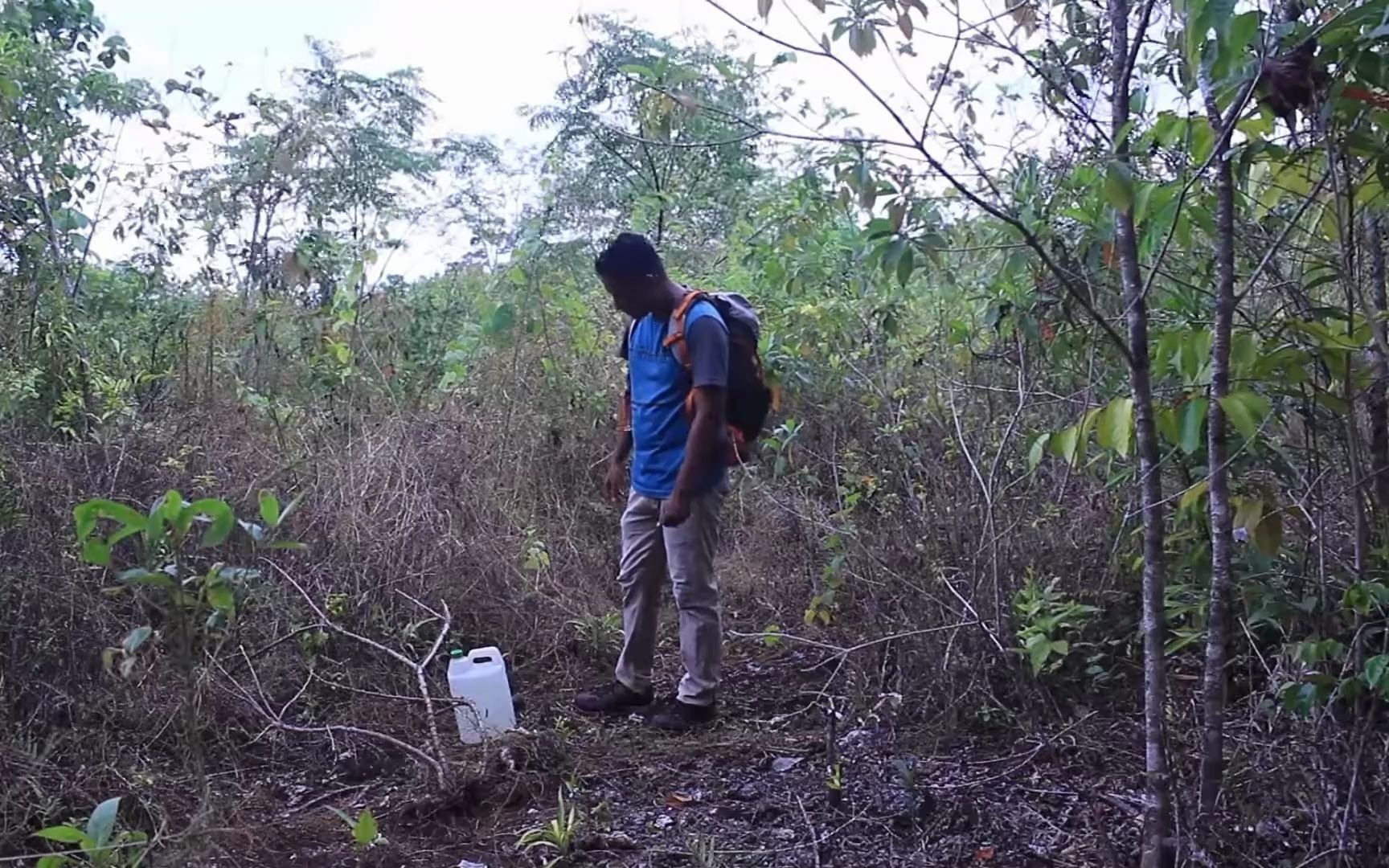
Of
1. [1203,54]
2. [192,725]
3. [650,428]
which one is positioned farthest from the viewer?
[650,428]

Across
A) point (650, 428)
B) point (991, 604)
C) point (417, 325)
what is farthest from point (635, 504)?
point (417, 325)

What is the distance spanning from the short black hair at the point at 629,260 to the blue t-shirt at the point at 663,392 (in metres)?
0.19

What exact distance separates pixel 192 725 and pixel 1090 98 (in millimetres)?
2605

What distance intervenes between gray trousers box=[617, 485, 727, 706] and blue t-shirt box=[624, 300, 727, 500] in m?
0.09

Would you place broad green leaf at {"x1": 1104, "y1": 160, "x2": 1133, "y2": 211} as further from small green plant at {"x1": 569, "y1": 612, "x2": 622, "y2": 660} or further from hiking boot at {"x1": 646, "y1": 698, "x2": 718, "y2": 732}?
small green plant at {"x1": 569, "y1": 612, "x2": 622, "y2": 660}

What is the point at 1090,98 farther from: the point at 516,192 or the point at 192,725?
the point at 516,192

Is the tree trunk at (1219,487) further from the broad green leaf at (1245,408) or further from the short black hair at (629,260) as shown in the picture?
the short black hair at (629,260)

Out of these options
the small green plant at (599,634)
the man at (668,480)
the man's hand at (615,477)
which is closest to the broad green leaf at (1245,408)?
the man at (668,480)

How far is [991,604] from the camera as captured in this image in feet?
12.1

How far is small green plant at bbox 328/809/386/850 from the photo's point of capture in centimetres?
261

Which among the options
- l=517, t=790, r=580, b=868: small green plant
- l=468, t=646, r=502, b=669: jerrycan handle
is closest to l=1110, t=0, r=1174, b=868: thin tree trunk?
l=517, t=790, r=580, b=868: small green plant

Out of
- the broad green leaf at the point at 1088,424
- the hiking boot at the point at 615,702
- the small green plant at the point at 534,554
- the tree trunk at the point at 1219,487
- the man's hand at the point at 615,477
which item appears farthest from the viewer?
the small green plant at the point at 534,554

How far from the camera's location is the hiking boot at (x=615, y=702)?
162 inches

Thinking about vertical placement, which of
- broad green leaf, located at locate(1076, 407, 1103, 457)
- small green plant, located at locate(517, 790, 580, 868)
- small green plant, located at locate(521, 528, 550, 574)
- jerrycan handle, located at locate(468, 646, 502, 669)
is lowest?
small green plant, located at locate(517, 790, 580, 868)
